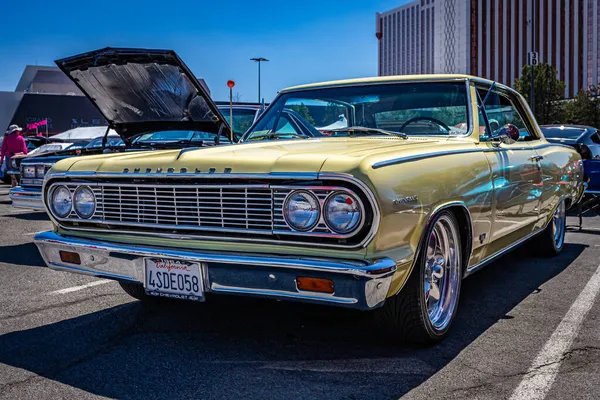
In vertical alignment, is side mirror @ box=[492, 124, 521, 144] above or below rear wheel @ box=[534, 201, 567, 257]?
above

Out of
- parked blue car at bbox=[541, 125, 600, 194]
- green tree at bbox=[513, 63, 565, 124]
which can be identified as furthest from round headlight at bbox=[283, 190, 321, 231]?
green tree at bbox=[513, 63, 565, 124]

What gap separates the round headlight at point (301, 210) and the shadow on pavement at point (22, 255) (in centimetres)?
367

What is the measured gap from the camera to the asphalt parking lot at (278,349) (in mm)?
2910

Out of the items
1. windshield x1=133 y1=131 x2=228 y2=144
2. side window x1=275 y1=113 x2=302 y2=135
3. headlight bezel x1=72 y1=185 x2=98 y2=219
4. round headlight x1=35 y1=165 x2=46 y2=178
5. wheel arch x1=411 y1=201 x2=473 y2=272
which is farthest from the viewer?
windshield x1=133 y1=131 x2=228 y2=144

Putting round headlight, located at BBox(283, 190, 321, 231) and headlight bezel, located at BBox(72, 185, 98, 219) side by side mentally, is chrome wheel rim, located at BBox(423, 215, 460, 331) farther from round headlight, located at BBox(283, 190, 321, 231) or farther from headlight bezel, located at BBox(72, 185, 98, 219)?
headlight bezel, located at BBox(72, 185, 98, 219)

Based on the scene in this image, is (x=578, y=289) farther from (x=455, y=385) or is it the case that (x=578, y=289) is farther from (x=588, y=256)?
(x=455, y=385)

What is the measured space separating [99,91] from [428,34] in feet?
367

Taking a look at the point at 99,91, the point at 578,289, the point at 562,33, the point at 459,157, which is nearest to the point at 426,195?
the point at 459,157

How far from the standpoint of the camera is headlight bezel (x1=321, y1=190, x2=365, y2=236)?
287 cm

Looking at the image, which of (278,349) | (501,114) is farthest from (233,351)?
(501,114)

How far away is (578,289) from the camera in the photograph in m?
4.89

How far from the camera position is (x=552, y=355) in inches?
133

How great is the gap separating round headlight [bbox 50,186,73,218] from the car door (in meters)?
2.47

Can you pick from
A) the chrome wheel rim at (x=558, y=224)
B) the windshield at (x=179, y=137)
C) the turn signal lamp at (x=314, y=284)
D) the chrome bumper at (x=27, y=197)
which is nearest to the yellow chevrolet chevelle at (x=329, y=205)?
the turn signal lamp at (x=314, y=284)
